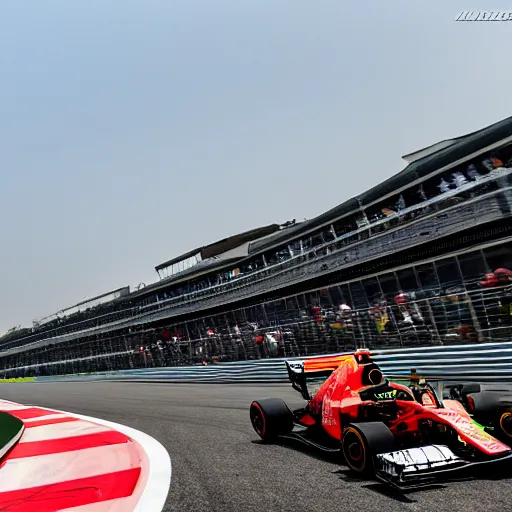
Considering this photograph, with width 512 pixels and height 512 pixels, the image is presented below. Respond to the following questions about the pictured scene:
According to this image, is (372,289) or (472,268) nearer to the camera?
(472,268)

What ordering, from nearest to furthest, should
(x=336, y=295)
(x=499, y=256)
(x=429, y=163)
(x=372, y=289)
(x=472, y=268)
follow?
(x=499, y=256) → (x=472, y=268) → (x=429, y=163) → (x=372, y=289) → (x=336, y=295)

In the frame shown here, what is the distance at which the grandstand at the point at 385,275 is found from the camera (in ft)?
43.3

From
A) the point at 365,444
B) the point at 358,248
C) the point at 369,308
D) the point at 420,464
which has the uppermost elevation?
the point at 358,248

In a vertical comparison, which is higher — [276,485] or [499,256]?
[499,256]

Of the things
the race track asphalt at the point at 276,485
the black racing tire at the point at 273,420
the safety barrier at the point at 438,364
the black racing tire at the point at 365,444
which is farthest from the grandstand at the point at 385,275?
the black racing tire at the point at 365,444

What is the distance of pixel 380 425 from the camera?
467 centimetres

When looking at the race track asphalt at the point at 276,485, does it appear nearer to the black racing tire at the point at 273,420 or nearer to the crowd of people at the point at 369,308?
the black racing tire at the point at 273,420

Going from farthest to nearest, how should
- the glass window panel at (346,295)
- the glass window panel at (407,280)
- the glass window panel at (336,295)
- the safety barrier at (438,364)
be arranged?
1. the glass window panel at (336,295)
2. the glass window panel at (346,295)
3. the glass window panel at (407,280)
4. the safety barrier at (438,364)

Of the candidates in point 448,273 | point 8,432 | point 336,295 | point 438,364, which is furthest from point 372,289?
point 8,432

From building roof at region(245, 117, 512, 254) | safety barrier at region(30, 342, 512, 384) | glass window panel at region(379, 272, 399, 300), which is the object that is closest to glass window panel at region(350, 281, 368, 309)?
glass window panel at region(379, 272, 399, 300)

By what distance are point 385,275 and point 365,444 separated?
41.2 feet

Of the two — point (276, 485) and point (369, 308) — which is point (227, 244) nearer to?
point (369, 308)

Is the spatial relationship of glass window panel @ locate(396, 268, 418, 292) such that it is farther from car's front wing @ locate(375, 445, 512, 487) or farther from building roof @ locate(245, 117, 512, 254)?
car's front wing @ locate(375, 445, 512, 487)

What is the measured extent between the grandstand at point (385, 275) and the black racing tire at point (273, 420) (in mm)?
6512
